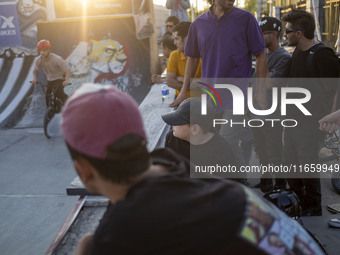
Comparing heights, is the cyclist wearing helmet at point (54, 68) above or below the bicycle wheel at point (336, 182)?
above

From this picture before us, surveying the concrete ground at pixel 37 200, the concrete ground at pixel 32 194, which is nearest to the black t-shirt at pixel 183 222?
the concrete ground at pixel 37 200

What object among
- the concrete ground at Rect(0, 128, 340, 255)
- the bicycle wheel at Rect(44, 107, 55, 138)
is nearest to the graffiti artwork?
the bicycle wheel at Rect(44, 107, 55, 138)

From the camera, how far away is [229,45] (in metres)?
3.35

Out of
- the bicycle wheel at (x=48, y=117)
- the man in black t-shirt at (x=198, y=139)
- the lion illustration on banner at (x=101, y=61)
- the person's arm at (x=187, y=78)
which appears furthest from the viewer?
the lion illustration on banner at (x=101, y=61)

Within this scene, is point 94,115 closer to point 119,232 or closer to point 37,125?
point 119,232

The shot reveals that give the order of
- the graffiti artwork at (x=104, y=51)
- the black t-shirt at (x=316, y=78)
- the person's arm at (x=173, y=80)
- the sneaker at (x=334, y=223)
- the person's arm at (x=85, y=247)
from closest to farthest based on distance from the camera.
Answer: the person's arm at (x=85, y=247) < the black t-shirt at (x=316, y=78) < the sneaker at (x=334, y=223) < the person's arm at (x=173, y=80) < the graffiti artwork at (x=104, y=51)

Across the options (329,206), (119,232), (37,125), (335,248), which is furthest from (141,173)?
(37,125)

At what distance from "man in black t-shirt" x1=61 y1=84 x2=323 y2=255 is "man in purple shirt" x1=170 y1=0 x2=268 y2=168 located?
2.47 m

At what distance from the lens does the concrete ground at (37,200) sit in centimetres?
382

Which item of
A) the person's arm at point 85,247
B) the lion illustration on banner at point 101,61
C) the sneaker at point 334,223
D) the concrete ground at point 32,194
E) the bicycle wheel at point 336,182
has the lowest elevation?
the concrete ground at point 32,194

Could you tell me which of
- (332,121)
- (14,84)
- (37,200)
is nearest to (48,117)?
(14,84)

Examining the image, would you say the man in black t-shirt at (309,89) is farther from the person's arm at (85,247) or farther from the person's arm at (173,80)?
the person's arm at (85,247)

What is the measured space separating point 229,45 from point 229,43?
0.7 inches

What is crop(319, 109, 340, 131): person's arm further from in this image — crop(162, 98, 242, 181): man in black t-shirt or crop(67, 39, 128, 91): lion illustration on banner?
crop(67, 39, 128, 91): lion illustration on banner
